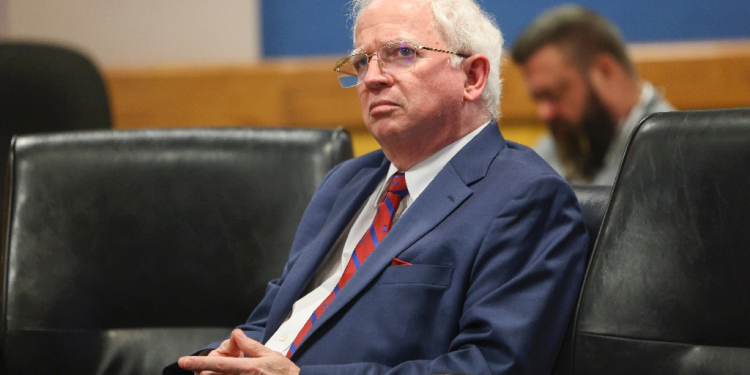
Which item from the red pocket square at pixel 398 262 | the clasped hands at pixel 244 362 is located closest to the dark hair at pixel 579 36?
the red pocket square at pixel 398 262

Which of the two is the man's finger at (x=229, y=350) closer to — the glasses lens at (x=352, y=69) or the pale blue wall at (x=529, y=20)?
the glasses lens at (x=352, y=69)

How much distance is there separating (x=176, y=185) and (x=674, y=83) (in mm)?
1817

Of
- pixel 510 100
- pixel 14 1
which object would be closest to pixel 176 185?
pixel 510 100

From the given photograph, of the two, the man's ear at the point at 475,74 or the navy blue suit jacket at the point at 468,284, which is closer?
the navy blue suit jacket at the point at 468,284

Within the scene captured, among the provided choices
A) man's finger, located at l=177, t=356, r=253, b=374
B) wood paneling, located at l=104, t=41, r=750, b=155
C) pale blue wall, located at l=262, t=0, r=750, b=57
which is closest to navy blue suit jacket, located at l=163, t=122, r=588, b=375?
man's finger, located at l=177, t=356, r=253, b=374

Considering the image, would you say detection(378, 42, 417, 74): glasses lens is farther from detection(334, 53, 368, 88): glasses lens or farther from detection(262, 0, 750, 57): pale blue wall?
detection(262, 0, 750, 57): pale blue wall

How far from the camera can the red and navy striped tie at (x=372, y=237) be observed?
138 centimetres

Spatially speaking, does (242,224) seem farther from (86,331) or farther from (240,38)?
(240,38)

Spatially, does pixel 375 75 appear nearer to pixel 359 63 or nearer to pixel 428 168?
pixel 359 63

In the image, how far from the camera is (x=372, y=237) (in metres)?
1.42

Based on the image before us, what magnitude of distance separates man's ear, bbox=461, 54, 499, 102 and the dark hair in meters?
1.30

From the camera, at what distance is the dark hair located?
2.66 m

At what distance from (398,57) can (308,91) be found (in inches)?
64.2

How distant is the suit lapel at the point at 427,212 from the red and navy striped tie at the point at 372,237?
7cm
